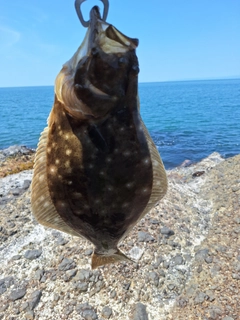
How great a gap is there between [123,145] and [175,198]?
22.6 feet

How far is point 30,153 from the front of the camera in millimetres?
16172

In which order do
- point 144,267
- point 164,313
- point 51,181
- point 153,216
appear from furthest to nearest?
1. point 153,216
2. point 144,267
3. point 164,313
4. point 51,181

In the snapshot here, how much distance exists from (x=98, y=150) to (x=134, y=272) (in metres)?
4.36

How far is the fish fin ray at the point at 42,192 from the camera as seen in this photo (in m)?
2.67

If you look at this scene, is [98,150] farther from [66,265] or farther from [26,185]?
[26,185]

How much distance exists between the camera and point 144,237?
6.97 metres

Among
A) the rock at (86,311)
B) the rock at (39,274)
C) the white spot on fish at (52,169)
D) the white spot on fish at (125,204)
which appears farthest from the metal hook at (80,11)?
the rock at (39,274)

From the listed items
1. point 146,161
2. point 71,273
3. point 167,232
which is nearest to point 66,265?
point 71,273

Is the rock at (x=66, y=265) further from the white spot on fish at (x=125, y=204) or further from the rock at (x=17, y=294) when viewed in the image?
the white spot on fish at (x=125, y=204)

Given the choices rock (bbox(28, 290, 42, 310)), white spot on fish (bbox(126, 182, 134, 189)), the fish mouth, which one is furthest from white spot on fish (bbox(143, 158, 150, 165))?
rock (bbox(28, 290, 42, 310))

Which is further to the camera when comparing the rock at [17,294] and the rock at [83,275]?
the rock at [83,275]

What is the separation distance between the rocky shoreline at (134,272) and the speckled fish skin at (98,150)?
10.3ft

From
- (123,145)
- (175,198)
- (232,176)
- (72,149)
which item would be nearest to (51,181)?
(72,149)

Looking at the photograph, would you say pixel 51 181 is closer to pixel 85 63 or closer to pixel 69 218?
pixel 69 218
